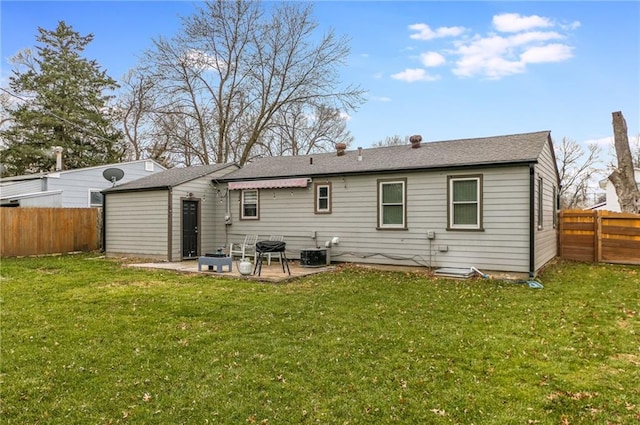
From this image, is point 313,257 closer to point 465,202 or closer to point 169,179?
point 465,202

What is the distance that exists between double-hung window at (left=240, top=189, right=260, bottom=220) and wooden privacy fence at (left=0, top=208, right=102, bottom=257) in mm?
6628

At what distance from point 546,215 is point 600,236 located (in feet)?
6.36

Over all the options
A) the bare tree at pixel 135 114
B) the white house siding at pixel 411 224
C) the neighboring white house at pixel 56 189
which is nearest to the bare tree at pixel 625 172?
the white house siding at pixel 411 224

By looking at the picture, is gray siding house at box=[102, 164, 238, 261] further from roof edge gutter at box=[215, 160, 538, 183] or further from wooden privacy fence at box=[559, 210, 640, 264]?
wooden privacy fence at box=[559, 210, 640, 264]

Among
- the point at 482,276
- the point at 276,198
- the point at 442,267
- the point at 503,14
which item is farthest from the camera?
the point at 276,198

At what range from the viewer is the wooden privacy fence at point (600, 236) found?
11.1 metres

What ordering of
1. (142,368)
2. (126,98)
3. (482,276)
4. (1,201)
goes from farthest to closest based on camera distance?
(126,98), (1,201), (482,276), (142,368)

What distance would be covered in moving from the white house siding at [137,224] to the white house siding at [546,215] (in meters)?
10.5

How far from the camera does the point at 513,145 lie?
10148mm

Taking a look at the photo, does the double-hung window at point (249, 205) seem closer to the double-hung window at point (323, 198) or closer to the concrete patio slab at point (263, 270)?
the concrete patio slab at point (263, 270)

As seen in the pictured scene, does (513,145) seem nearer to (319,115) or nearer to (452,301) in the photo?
(452,301)

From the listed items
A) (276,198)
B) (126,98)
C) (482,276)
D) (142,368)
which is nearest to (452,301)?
(482,276)

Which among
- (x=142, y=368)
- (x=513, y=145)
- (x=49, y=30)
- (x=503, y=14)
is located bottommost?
(x=142, y=368)

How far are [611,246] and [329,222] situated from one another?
26.5 ft
